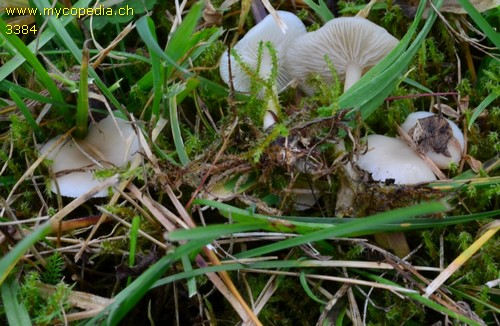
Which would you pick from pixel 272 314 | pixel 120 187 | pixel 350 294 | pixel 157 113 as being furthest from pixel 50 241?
pixel 350 294

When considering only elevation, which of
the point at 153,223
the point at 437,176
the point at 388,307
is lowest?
the point at 388,307

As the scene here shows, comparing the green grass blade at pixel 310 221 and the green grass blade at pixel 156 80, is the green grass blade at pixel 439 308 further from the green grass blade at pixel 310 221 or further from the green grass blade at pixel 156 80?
the green grass blade at pixel 156 80

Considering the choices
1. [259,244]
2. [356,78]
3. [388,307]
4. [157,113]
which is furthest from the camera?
[356,78]

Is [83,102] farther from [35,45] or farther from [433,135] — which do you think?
[433,135]

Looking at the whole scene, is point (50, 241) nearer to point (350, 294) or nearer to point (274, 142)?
point (274, 142)

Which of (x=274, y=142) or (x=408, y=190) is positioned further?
(x=274, y=142)

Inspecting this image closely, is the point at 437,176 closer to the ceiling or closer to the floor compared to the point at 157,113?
closer to the floor

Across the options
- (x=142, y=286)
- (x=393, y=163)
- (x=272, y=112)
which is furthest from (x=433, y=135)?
(x=142, y=286)
